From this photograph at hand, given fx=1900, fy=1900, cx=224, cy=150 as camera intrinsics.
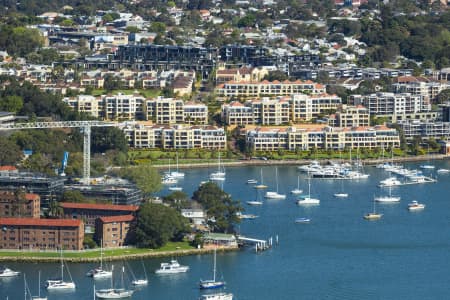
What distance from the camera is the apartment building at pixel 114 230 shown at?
2388 centimetres

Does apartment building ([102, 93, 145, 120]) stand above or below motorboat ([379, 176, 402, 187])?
above

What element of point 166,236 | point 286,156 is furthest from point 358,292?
point 286,156

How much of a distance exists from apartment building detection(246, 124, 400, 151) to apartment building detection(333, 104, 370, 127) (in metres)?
0.90

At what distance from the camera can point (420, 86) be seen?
126 feet

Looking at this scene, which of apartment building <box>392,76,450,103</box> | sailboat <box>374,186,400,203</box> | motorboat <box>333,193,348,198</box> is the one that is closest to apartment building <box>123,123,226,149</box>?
motorboat <box>333,193,348,198</box>

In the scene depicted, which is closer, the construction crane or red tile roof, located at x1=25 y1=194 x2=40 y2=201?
red tile roof, located at x1=25 y1=194 x2=40 y2=201

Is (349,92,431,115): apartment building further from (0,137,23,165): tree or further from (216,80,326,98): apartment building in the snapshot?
(0,137,23,165): tree

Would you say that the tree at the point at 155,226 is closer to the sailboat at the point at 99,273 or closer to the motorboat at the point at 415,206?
the sailboat at the point at 99,273

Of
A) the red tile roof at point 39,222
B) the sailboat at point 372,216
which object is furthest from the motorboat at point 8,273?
the sailboat at point 372,216

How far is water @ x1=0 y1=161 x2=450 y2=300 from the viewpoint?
22.1 m

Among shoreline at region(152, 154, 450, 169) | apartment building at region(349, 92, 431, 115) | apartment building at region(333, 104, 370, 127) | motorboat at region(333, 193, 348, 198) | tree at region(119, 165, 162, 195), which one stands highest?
apartment building at region(349, 92, 431, 115)

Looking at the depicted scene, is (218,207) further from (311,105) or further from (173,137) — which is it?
(311,105)

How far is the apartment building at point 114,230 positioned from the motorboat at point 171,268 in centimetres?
111

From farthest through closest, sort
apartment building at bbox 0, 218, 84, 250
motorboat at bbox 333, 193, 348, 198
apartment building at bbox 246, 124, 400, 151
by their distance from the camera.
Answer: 1. apartment building at bbox 246, 124, 400, 151
2. motorboat at bbox 333, 193, 348, 198
3. apartment building at bbox 0, 218, 84, 250
